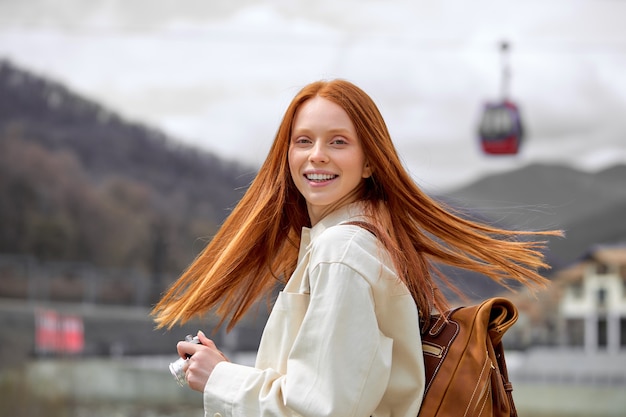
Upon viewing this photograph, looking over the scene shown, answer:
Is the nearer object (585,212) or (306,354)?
(306,354)

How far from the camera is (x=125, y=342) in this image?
8469mm

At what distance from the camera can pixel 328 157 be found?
120cm

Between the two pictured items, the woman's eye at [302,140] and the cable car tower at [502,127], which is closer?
the woman's eye at [302,140]

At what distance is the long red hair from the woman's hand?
0.30 ft

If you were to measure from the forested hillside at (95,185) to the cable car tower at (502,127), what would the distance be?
2137 mm

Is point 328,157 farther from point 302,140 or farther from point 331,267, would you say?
point 331,267

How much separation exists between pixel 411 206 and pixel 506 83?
6.68m

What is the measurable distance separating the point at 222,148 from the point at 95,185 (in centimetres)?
115

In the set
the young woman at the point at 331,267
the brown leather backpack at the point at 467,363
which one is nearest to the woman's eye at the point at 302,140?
the young woman at the point at 331,267

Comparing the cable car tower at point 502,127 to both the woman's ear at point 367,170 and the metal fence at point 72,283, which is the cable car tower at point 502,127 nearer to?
the metal fence at point 72,283

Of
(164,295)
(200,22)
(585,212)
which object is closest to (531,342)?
(585,212)

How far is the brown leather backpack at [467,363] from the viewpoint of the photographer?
108cm

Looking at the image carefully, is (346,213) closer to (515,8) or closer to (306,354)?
(306,354)

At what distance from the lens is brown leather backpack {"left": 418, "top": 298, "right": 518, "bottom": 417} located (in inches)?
42.5
